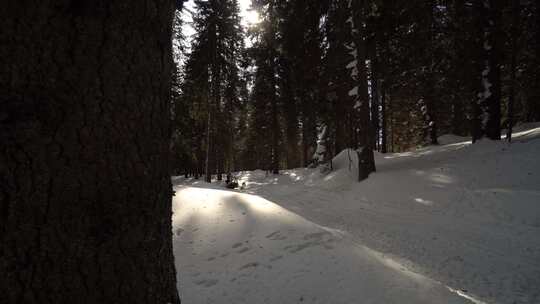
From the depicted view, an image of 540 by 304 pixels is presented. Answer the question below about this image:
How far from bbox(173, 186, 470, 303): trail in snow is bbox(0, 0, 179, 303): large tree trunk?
1977 millimetres

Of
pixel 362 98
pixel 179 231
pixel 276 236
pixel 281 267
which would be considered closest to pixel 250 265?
pixel 281 267

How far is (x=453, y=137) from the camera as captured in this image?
63.2 ft

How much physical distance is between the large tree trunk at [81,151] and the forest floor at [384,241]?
2130 mm

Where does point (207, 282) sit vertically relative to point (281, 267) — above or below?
below

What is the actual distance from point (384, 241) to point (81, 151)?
5.03 meters

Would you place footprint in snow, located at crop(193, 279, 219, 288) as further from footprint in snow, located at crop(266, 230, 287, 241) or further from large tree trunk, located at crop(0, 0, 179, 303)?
large tree trunk, located at crop(0, 0, 179, 303)

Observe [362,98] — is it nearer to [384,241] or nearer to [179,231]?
[384,241]

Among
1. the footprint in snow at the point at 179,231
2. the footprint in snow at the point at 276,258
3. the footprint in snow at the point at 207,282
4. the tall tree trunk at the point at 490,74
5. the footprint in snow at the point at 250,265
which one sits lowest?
the footprint in snow at the point at 207,282

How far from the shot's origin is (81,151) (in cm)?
114

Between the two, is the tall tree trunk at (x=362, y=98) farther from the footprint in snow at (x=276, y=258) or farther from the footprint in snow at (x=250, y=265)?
the footprint in snow at (x=250, y=265)

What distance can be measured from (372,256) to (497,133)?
10923mm

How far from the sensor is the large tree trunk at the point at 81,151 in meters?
1.01

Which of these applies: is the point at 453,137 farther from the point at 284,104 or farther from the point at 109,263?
the point at 109,263

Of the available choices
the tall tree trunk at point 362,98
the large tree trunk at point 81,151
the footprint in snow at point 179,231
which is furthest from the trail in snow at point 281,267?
the tall tree trunk at point 362,98
